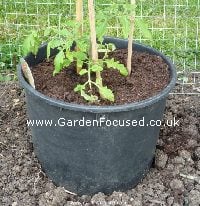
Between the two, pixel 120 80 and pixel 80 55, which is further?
pixel 120 80

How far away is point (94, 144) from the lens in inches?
81.4

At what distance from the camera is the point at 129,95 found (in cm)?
211

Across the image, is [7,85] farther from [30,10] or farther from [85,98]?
[85,98]

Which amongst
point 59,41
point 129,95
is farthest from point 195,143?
point 59,41

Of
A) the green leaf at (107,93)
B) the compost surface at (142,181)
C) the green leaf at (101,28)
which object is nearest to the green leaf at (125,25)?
the green leaf at (101,28)

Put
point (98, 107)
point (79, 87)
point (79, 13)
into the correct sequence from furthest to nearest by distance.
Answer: point (79, 13), point (79, 87), point (98, 107)

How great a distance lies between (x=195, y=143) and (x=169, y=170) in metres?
0.25

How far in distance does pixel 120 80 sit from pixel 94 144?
335 millimetres

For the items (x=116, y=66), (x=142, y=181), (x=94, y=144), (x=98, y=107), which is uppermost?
(x=116, y=66)

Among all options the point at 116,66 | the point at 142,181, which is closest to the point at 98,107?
the point at 116,66

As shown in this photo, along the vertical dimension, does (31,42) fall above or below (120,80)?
above

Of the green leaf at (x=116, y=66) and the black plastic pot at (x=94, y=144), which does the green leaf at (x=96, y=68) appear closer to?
the green leaf at (x=116, y=66)

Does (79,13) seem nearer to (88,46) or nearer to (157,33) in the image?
(88,46)

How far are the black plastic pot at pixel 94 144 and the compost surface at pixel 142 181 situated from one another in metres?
0.06
